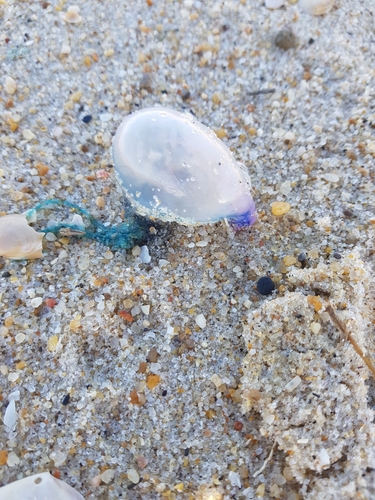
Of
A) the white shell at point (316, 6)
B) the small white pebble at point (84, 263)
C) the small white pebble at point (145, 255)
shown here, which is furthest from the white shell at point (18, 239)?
the white shell at point (316, 6)

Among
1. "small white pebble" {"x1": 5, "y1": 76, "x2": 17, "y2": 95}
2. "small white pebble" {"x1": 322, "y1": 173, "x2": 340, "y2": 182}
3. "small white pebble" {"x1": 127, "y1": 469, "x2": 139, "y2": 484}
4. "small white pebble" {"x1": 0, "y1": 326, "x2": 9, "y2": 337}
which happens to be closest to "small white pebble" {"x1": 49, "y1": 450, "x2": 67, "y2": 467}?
"small white pebble" {"x1": 127, "y1": 469, "x2": 139, "y2": 484}

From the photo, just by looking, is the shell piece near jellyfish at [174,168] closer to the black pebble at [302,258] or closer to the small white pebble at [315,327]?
the black pebble at [302,258]

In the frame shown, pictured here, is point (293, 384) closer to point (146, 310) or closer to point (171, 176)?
point (146, 310)

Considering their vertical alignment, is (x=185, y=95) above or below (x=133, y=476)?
above

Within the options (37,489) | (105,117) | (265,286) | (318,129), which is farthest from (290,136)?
(37,489)

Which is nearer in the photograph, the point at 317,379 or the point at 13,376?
the point at 317,379

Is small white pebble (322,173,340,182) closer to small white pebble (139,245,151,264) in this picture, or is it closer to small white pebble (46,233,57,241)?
small white pebble (139,245,151,264)
